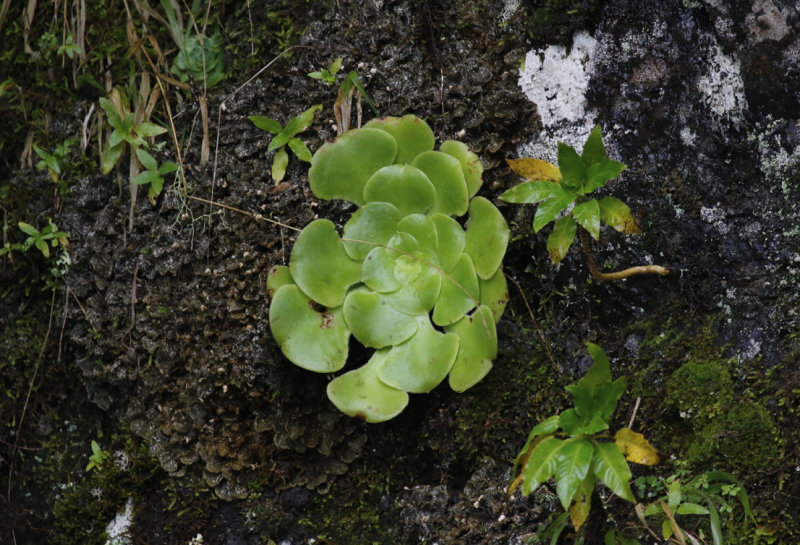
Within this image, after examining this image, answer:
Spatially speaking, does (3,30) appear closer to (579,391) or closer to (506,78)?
(506,78)

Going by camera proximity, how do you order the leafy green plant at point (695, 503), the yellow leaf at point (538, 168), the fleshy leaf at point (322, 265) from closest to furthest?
1. the leafy green plant at point (695, 503)
2. the yellow leaf at point (538, 168)
3. the fleshy leaf at point (322, 265)

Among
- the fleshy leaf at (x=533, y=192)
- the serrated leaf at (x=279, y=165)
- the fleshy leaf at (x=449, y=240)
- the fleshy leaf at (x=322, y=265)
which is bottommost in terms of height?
the fleshy leaf at (x=322, y=265)

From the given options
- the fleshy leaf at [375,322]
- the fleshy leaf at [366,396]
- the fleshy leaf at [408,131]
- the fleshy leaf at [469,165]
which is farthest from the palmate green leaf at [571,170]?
the fleshy leaf at [366,396]

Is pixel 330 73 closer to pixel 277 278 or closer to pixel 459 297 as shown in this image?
pixel 277 278

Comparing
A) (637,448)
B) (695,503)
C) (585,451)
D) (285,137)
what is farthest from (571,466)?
(285,137)

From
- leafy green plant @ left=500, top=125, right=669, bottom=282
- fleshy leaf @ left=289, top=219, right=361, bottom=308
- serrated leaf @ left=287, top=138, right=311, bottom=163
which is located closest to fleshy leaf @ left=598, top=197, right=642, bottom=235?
leafy green plant @ left=500, top=125, right=669, bottom=282

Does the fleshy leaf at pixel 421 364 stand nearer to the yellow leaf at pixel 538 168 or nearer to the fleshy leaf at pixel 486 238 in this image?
the fleshy leaf at pixel 486 238

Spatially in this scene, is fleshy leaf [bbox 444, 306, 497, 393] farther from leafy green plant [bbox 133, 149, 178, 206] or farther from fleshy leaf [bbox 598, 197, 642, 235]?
leafy green plant [bbox 133, 149, 178, 206]
